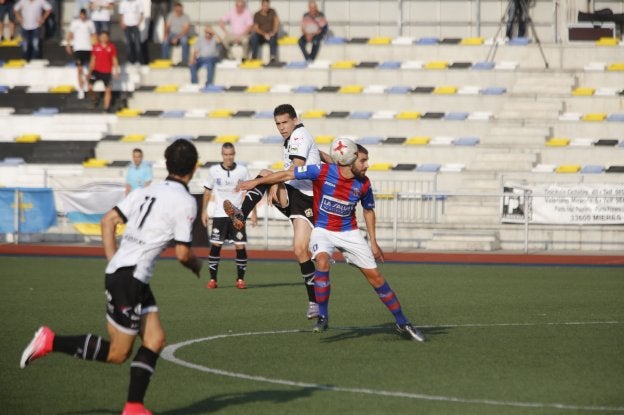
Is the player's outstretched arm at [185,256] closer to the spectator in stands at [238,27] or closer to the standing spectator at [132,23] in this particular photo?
the standing spectator at [132,23]

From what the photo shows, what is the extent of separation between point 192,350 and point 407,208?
16381 mm

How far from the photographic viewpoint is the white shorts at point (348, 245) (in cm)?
1184

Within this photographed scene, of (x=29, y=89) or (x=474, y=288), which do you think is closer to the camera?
(x=474, y=288)

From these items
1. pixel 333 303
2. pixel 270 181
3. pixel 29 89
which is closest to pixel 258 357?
pixel 270 181

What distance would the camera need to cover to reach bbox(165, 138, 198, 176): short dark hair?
7914mm

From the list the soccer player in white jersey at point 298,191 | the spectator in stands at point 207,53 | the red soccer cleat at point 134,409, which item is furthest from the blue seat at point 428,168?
the red soccer cleat at point 134,409

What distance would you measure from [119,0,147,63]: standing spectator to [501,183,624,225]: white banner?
13.0 m

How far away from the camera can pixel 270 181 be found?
11.6 m

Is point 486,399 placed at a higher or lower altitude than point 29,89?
lower

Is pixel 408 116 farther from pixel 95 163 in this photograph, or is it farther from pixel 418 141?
pixel 95 163

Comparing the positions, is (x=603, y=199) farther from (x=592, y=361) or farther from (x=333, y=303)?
(x=592, y=361)

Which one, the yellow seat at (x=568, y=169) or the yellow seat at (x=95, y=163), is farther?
the yellow seat at (x=95, y=163)

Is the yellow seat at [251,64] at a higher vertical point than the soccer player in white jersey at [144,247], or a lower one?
higher

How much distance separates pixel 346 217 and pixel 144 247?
4.37 meters
